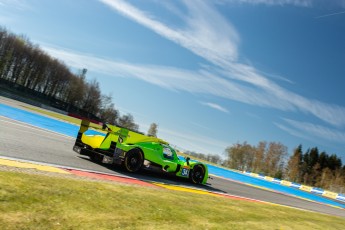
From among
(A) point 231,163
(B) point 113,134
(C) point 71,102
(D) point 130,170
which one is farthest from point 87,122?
(A) point 231,163

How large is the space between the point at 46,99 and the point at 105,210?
83.7m

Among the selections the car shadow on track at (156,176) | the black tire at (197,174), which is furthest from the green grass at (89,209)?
the black tire at (197,174)

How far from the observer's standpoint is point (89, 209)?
529 centimetres

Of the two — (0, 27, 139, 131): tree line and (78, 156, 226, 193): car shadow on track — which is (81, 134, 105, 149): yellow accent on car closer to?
(78, 156, 226, 193): car shadow on track

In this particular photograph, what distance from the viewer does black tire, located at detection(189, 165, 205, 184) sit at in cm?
1463

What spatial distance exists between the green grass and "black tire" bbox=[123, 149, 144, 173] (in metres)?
3.76

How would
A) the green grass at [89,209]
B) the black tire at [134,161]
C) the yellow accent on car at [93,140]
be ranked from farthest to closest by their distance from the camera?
1. the yellow accent on car at [93,140]
2. the black tire at [134,161]
3. the green grass at [89,209]

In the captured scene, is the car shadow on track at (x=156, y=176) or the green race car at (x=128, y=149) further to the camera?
the car shadow on track at (x=156, y=176)

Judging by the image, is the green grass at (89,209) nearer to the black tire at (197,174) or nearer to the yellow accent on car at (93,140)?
the yellow accent on car at (93,140)

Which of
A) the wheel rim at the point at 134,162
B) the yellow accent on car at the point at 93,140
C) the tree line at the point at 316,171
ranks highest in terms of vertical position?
the tree line at the point at 316,171

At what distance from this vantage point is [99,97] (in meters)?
99.2

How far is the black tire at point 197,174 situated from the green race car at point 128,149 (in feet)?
3.43

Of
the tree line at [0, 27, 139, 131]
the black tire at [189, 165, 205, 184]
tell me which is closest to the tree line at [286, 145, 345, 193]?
the tree line at [0, 27, 139, 131]

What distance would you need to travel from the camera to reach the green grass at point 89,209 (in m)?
4.42
